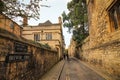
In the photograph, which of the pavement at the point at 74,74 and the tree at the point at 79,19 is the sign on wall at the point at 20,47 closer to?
the pavement at the point at 74,74

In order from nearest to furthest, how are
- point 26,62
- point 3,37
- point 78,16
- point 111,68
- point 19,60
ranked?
point 3,37 < point 19,60 < point 26,62 < point 111,68 < point 78,16

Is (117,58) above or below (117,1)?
below

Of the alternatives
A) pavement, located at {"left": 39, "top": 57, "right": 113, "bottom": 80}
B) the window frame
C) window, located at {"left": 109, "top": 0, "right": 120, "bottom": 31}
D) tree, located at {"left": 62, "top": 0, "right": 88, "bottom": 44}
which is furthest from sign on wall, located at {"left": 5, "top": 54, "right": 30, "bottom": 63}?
tree, located at {"left": 62, "top": 0, "right": 88, "bottom": 44}

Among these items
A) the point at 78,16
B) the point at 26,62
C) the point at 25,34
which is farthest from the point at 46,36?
the point at 26,62

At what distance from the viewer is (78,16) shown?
32719mm

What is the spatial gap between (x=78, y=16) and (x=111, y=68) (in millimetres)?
23144

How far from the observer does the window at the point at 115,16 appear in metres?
10.1

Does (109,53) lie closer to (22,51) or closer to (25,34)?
(22,51)

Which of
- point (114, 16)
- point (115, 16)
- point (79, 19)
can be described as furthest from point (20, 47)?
point (79, 19)

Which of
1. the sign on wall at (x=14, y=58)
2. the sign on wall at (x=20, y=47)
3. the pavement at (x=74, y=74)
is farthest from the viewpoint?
the pavement at (x=74, y=74)

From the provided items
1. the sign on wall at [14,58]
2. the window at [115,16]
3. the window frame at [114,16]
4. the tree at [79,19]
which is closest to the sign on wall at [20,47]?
the sign on wall at [14,58]

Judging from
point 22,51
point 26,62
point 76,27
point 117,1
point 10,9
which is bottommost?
point 26,62

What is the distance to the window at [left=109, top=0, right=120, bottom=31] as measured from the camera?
10.1 meters

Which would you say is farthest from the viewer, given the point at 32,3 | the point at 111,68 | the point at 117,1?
the point at 111,68
